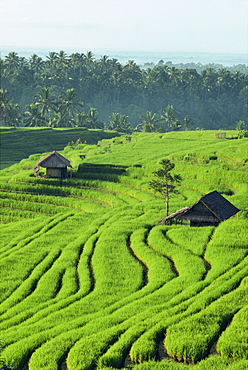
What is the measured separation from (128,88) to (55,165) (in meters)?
88.9

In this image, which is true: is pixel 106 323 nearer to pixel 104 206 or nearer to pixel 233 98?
pixel 104 206

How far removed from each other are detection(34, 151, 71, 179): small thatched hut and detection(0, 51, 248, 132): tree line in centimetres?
7425

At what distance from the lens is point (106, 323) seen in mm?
20719

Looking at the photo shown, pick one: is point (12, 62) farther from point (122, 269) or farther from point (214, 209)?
point (122, 269)

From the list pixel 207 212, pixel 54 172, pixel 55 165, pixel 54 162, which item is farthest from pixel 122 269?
pixel 54 172

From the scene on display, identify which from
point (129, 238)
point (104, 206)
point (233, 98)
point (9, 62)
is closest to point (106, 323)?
point (129, 238)

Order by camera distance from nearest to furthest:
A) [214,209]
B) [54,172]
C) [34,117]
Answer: [214,209] → [54,172] → [34,117]

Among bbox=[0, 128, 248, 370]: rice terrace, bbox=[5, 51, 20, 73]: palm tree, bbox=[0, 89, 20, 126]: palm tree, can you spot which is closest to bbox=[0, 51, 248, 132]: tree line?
bbox=[5, 51, 20, 73]: palm tree

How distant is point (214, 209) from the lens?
34.4 metres

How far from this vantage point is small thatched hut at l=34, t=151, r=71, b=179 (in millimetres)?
51344

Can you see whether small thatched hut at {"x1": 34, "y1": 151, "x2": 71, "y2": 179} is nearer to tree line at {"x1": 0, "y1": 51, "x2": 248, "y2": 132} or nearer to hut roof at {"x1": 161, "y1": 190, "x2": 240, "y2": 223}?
hut roof at {"x1": 161, "y1": 190, "x2": 240, "y2": 223}

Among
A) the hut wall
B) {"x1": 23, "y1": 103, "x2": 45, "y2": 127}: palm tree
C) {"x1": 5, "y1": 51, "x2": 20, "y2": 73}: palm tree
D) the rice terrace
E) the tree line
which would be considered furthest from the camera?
the tree line

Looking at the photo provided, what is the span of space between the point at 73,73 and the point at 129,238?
104625mm

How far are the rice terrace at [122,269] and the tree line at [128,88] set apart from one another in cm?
7305
